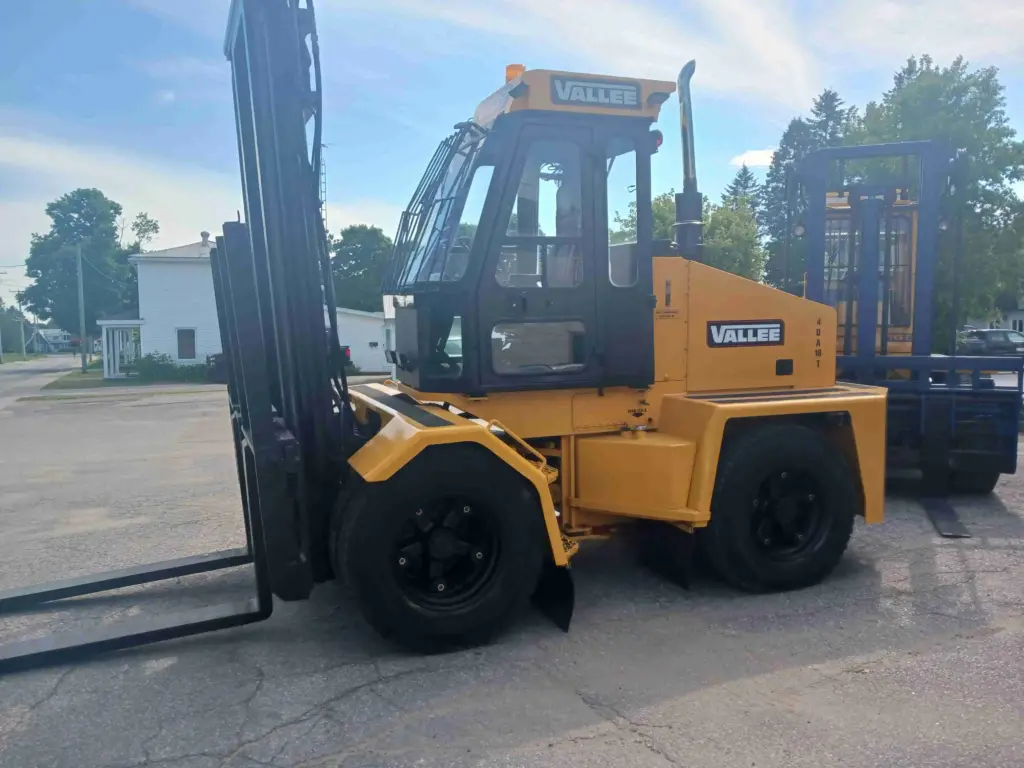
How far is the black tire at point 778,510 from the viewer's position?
5.21 m

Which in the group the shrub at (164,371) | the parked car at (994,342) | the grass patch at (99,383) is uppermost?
the parked car at (994,342)

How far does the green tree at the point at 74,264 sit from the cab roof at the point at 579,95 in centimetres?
6005

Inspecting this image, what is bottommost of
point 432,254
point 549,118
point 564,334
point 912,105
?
point 564,334

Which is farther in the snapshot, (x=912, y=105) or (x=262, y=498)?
(x=912, y=105)

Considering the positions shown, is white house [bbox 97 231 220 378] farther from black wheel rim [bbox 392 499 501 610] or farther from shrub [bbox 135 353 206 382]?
black wheel rim [bbox 392 499 501 610]

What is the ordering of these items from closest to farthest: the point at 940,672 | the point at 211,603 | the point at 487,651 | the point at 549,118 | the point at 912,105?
1. the point at 940,672
2. the point at 487,651
3. the point at 549,118
4. the point at 211,603
5. the point at 912,105

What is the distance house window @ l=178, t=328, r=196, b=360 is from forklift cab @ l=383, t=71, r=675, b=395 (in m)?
34.5

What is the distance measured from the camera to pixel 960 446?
7980 millimetres

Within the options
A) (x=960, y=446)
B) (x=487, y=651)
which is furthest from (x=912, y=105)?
(x=487, y=651)

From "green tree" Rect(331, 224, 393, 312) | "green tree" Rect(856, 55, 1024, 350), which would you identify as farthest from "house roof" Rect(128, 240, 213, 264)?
"green tree" Rect(856, 55, 1024, 350)

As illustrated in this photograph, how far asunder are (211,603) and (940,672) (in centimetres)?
435

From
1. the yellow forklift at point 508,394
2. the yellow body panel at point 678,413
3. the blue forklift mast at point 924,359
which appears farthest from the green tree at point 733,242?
the yellow forklift at point 508,394

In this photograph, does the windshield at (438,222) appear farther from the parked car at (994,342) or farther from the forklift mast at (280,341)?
the parked car at (994,342)

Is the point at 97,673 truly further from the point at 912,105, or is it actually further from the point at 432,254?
the point at 912,105
